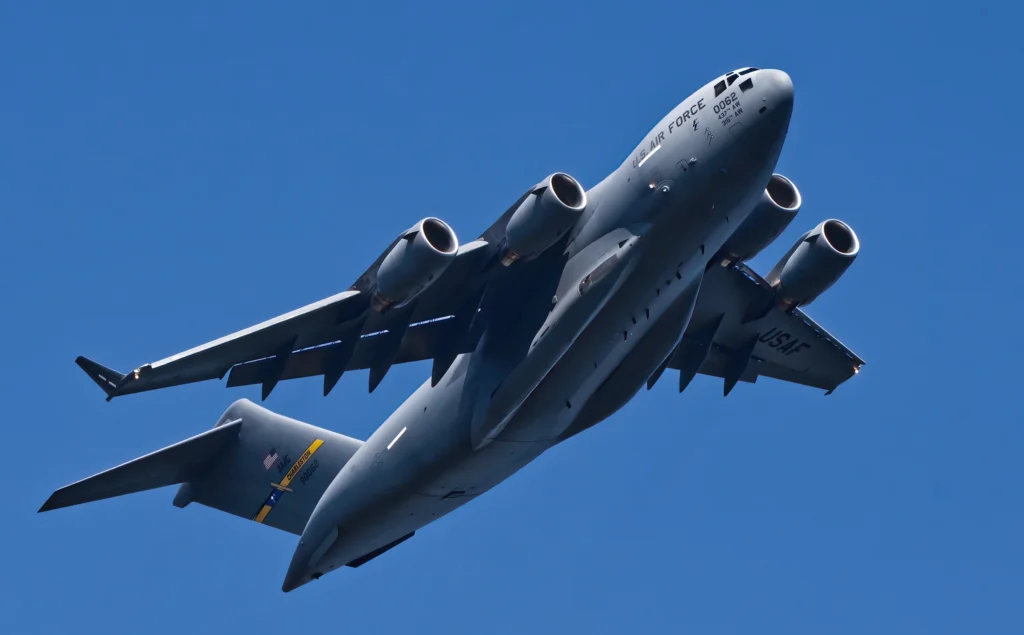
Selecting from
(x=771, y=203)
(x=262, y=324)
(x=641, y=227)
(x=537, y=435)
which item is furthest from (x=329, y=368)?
(x=771, y=203)

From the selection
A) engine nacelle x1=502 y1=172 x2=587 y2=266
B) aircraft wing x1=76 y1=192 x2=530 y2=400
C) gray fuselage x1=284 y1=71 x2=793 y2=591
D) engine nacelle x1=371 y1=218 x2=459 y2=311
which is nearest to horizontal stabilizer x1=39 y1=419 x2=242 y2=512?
gray fuselage x1=284 y1=71 x2=793 y2=591

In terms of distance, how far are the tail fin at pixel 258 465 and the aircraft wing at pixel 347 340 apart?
79.8 inches

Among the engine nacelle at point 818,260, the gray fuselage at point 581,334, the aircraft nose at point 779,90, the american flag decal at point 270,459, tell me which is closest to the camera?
the aircraft nose at point 779,90

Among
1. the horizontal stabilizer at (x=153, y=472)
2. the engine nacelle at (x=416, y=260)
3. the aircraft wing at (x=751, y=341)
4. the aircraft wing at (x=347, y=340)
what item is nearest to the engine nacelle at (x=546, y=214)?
the aircraft wing at (x=347, y=340)

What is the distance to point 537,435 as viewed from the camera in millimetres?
16703

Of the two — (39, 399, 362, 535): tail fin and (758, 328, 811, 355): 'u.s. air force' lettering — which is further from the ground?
(758, 328, 811, 355): 'u.s. air force' lettering

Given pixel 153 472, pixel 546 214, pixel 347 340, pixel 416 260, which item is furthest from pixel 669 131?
pixel 153 472

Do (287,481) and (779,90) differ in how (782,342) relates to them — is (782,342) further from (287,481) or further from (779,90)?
(287,481)

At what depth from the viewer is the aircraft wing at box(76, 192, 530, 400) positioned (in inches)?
621

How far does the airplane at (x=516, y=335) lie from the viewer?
49.9 ft

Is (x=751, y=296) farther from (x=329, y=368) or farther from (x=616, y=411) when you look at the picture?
(x=329, y=368)

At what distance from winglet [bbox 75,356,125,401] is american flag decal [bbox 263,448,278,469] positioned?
Answer: 13.3 ft

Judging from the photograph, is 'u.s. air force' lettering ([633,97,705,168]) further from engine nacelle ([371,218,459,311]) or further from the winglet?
the winglet

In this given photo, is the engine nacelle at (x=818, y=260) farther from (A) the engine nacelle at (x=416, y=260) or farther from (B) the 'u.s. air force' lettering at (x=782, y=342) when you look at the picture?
(A) the engine nacelle at (x=416, y=260)
